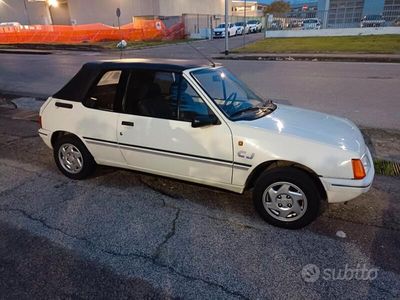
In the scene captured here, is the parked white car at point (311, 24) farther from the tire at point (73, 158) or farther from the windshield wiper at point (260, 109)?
the tire at point (73, 158)

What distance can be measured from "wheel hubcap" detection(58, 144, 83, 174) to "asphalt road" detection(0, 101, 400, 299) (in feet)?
0.67

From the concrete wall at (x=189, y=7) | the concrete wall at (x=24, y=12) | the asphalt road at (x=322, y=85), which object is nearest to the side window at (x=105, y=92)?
the asphalt road at (x=322, y=85)

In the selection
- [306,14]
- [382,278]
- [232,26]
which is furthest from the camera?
[232,26]

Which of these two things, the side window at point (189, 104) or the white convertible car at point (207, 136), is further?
the side window at point (189, 104)

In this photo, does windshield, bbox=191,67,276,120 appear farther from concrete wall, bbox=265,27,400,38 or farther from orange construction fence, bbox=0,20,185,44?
orange construction fence, bbox=0,20,185,44

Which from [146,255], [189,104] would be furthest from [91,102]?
[146,255]

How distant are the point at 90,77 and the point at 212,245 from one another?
101 inches

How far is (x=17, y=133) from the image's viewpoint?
6.65m

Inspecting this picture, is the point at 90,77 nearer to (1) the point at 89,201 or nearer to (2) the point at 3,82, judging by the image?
(1) the point at 89,201

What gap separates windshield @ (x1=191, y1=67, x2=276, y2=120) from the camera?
3.58m

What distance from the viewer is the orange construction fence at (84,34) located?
36.2 m

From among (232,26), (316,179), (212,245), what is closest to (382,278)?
(316,179)

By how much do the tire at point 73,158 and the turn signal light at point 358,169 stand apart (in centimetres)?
308

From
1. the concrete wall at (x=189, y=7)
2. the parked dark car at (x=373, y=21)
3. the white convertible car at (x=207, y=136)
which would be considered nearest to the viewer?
the white convertible car at (x=207, y=136)
